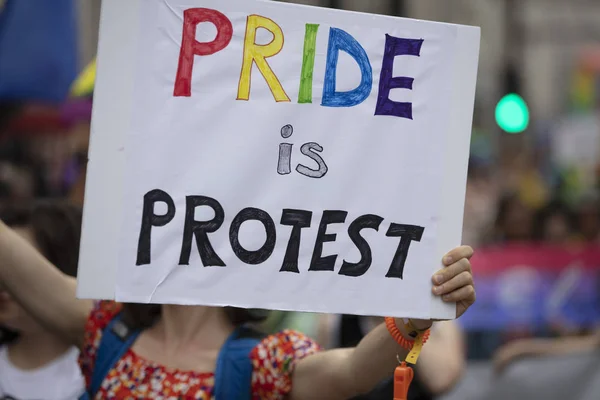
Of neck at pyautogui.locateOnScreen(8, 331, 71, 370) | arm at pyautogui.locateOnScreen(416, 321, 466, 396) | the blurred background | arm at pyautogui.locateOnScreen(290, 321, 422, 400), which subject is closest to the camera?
arm at pyautogui.locateOnScreen(290, 321, 422, 400)

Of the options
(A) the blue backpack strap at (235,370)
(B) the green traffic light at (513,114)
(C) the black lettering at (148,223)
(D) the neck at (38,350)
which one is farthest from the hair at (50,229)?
(B) the green traffic light at (513,114)

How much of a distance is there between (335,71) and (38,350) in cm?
137

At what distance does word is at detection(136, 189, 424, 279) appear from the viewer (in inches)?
103

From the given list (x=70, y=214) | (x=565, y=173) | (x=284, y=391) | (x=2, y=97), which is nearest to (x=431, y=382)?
(x=284, y=391)

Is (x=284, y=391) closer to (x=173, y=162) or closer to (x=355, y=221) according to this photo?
(x=355, y=221)

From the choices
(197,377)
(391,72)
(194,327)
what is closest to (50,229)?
(194,327)

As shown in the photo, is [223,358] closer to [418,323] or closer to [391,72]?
[418,323]

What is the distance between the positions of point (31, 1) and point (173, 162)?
4561mm

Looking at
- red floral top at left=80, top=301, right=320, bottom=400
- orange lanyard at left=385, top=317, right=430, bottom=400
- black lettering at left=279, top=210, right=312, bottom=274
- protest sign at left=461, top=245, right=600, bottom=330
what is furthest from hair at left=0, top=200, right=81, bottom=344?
protest sign at left=461, top=245, right=600, bottom=330

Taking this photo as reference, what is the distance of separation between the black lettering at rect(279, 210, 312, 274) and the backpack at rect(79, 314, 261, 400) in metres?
0.34

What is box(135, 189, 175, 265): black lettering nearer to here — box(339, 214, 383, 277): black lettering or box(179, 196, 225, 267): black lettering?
box(179, 196, 225, 267): black lettering

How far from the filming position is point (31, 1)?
6.84m

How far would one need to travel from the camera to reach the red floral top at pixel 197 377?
2.82 meters

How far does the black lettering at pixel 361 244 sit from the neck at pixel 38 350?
1127mm
